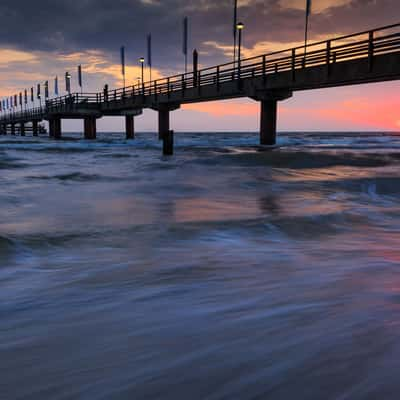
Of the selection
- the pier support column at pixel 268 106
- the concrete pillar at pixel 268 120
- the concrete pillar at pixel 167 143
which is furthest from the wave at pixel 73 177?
the concrete pillar at pixel 268 120

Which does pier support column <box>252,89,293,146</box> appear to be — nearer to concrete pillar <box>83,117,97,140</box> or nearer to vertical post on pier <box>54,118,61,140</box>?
concrete pillar <box>83,117,97,140</box>

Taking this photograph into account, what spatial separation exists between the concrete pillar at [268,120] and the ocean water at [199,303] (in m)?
20.9

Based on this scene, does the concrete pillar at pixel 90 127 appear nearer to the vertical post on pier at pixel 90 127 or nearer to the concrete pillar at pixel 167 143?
the vertical post on pier at pixel 90 127

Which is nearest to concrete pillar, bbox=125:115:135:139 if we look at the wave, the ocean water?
the wave

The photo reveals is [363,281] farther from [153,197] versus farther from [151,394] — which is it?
[153,197]

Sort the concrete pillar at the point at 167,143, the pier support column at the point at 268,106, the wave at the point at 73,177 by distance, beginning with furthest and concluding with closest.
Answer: the pier support column at the point at 268,106, the concrete pillar at the point at 167,143, the wave at the point at 73,177

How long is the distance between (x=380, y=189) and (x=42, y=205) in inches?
344

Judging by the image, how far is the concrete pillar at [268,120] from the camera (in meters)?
27.4

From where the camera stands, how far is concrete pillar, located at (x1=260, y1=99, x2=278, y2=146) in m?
27.4

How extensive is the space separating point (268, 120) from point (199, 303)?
1037 inches

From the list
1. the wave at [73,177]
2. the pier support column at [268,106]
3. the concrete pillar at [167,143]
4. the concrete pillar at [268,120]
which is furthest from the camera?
the concrete pillar at [268,120]

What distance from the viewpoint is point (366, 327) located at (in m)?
2.64

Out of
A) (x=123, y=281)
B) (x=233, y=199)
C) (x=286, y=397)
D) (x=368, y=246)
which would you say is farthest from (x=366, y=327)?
(x=233, y=199)

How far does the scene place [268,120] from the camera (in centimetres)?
2820
